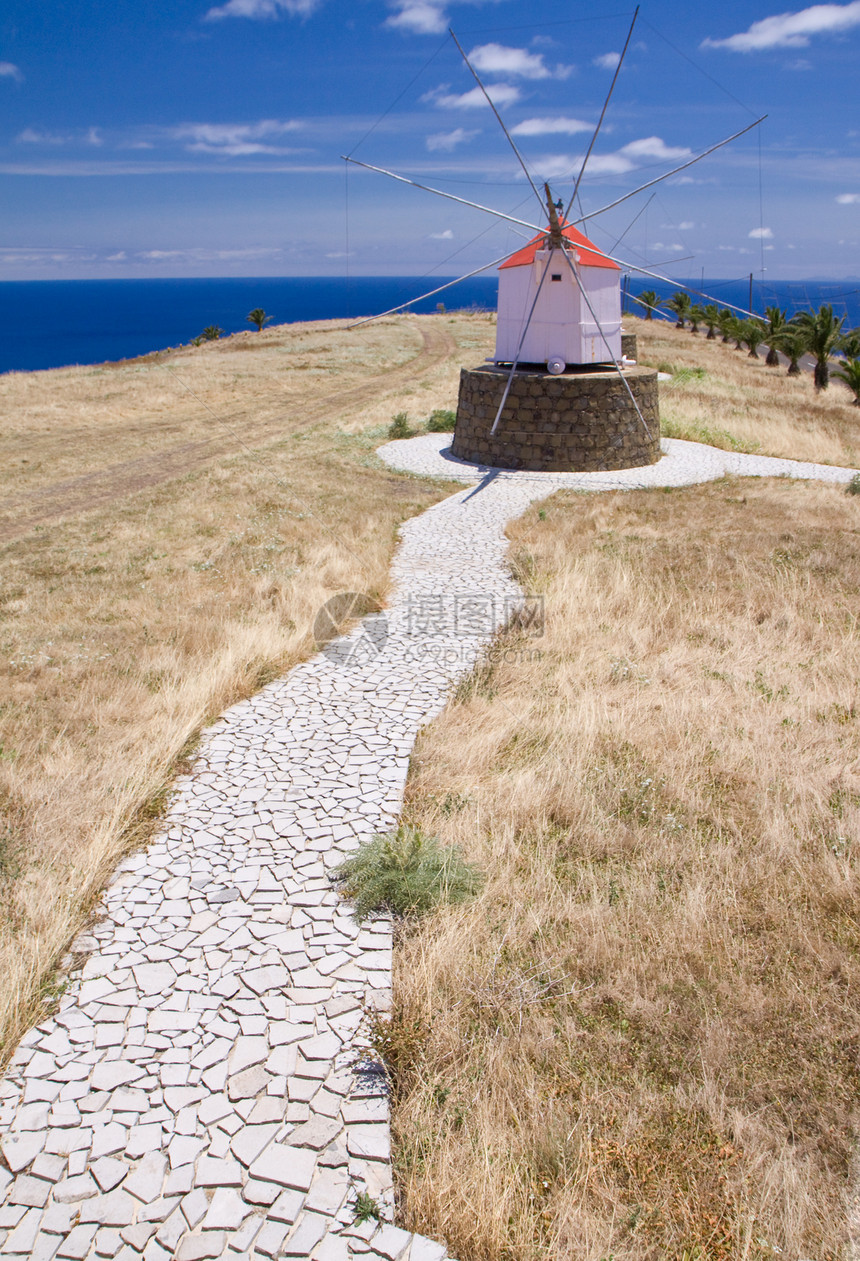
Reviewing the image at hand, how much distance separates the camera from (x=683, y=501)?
49.1ft

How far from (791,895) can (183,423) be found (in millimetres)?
28598

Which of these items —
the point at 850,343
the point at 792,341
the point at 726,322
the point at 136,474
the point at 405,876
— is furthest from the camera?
the point at 726,322

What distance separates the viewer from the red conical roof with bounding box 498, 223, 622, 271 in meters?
17.1

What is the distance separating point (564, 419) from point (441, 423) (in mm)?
6994

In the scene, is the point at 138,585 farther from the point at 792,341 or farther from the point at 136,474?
the point at 792,341

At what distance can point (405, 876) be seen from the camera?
15.6 ft

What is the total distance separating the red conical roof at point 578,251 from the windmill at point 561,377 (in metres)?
0.03

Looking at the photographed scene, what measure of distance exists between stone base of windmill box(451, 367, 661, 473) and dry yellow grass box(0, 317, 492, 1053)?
2696 millimetres

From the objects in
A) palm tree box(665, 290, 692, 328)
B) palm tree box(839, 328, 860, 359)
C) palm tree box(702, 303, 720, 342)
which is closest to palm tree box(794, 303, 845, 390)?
palm tree box(839, 328, 860, 359)

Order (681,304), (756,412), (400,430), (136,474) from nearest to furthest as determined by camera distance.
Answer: (136,474) → (400,430) → (756,412) → (681,304)

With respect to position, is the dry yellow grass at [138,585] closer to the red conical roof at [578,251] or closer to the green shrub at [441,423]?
the green shrub at [441,423]

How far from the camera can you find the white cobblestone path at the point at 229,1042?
3072 mm

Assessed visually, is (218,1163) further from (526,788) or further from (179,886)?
(526,788)

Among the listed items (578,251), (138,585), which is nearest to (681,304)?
(578,251)
